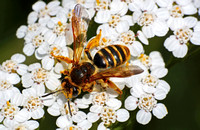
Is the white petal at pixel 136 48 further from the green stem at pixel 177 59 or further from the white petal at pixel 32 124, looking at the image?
the white petal at pixel 32 124

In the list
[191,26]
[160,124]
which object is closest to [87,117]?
[160,124]

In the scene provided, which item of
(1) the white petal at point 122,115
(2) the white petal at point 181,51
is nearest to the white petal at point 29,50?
(1) the white petal at point 122,115

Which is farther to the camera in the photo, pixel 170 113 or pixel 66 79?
pixel 170 113

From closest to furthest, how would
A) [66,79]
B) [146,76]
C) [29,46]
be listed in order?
[66,79], [146,76], [29,46]

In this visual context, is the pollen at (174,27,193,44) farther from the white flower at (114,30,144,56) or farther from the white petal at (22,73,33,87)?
the white petal at (22,73,33,87)

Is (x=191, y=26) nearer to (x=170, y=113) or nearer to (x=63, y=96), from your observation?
(x=170, y=113)

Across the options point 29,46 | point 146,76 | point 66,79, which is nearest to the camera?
point 66,79

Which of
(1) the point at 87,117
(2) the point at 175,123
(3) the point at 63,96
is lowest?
(2) the point at 175,123
